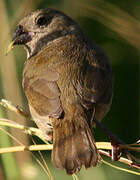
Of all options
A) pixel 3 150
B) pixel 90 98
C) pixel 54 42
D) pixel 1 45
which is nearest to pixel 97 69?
pixel 90 98

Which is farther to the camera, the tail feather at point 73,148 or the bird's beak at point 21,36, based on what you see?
the bird's beak at point 21,36

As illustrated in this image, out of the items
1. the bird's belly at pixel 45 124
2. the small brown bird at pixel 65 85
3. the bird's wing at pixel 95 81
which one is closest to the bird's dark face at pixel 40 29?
the small brown bird at pixel 65 85

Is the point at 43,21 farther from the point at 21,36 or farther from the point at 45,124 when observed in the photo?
the point at 45,124

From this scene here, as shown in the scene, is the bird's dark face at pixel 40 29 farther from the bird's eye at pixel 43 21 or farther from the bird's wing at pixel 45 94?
the bird's wing at pixel 45 94

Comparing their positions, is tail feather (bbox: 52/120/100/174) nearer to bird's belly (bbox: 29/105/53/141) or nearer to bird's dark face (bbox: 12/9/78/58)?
bird's belly (bbox: 29/105/53/141)

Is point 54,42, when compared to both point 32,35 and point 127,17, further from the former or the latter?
point 127,17

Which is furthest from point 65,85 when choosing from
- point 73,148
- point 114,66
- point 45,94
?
point 114,66
